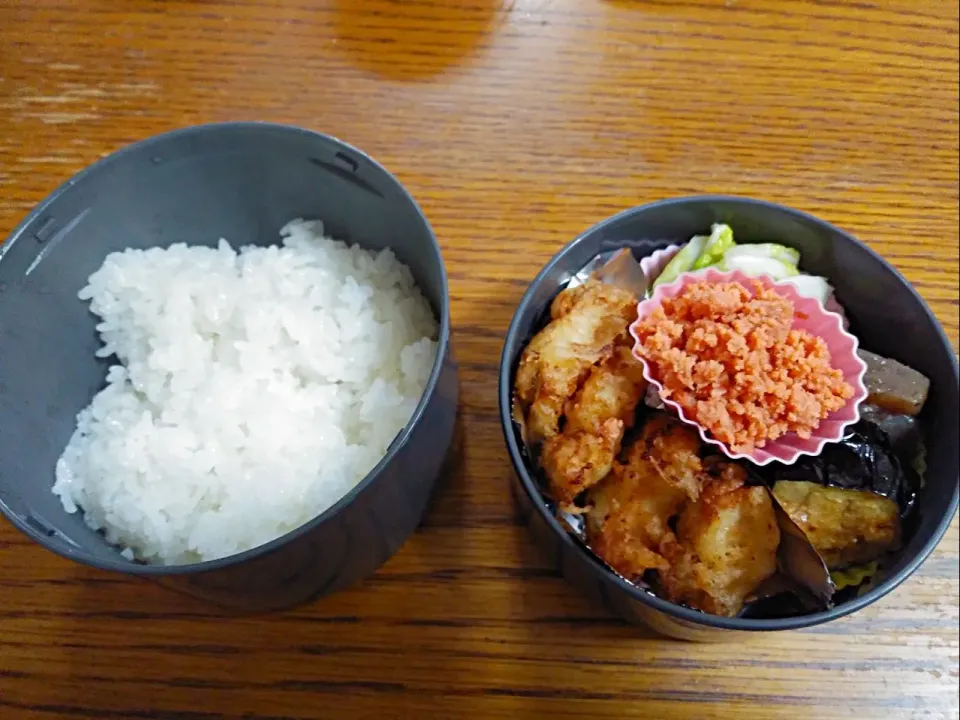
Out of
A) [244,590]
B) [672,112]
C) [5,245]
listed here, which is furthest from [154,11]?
[244,590]

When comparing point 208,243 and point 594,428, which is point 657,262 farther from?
point 208,243

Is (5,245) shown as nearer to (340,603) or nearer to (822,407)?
(340,603)

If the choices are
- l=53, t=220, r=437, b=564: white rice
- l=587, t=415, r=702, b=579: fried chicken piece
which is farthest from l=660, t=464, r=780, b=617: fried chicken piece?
l=53, t=220, r=437, b=564: white rice

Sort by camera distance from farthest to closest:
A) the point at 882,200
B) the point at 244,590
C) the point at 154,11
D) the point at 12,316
→ the point at 154,11
the point at 882,200
the point at 12,316
the point at 244,590

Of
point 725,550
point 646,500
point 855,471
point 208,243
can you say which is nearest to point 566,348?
point 646,500

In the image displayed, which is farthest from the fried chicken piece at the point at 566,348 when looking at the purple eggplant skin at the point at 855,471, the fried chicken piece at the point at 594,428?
the purple eggplant skin at the point at 855,471
